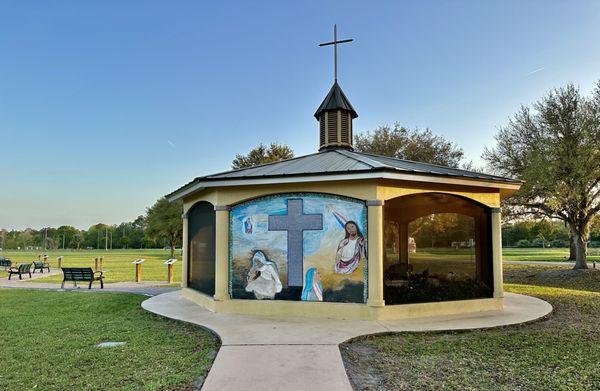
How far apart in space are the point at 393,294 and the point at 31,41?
13548mm

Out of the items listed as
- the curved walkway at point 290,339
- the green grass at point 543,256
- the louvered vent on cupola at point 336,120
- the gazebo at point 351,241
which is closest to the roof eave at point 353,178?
the gazebo at point 351,241

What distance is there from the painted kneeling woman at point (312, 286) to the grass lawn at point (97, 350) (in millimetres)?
2345

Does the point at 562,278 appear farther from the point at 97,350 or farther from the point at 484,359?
the point at 97,350

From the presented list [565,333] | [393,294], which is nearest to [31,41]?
[393,294]

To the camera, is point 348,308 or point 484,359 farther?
point 348,308

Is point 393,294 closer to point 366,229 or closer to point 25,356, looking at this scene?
point 366,229

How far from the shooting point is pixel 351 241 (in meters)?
8.33

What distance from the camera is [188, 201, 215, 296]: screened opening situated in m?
9.73

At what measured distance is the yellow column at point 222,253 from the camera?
8.99m

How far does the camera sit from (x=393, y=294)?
837 centimetres

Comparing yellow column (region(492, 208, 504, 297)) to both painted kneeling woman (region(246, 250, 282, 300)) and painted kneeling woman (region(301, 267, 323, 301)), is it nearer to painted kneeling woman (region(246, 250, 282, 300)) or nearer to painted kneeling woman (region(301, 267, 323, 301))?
painted kneeling woman (region(301, 267, 323, 301))

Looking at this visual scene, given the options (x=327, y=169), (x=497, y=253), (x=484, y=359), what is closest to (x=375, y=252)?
(x=327, y=169)

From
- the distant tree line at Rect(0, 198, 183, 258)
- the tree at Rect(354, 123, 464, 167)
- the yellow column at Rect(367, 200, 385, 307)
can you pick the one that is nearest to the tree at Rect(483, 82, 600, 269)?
the tree at Rect(354, 123, 464, 167)

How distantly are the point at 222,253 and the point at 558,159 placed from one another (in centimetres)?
1717
